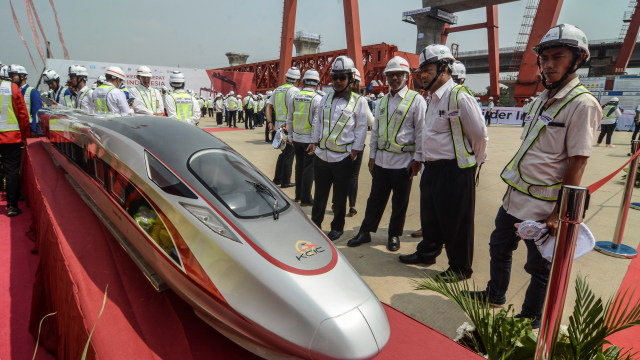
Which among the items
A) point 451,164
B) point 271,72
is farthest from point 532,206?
point 271,72

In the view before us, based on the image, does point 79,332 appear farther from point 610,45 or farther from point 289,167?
point 610,45

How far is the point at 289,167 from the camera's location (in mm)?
6004

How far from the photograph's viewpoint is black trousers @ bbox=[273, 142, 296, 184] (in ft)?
18.9

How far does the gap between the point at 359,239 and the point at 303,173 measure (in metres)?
1.66

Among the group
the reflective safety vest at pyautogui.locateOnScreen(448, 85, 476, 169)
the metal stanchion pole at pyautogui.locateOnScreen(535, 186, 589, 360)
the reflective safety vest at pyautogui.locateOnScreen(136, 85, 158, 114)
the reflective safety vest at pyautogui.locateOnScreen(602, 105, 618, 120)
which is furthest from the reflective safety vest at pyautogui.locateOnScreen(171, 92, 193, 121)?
the reflective safety vest at pyautogui.locateOnScreen(602, 105, 618, 120)

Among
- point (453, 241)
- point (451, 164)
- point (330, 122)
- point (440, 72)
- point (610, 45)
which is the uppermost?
point (610, 45)

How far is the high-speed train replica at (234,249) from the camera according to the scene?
137 centimetres

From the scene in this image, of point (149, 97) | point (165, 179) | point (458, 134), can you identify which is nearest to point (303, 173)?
point (458, 134)

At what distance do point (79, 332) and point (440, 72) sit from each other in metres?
2.92

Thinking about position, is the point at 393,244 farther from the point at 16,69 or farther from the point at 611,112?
the point at 611,112

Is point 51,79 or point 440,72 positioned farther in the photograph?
point 51,79

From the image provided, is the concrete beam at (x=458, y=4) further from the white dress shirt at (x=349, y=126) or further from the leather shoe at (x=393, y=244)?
the leather shoe at (x=393, y=244)

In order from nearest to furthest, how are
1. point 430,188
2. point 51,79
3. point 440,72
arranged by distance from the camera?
point 440,72, point 430,188, point 51,79

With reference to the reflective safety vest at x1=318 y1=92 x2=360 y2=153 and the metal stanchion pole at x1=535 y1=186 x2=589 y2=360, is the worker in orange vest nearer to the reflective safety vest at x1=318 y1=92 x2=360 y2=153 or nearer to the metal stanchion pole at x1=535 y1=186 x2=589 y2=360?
the reflective safety vest at x1=318 y1=92 x2=360 y2=153
